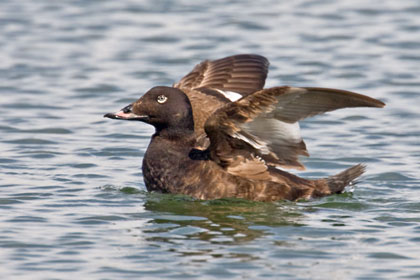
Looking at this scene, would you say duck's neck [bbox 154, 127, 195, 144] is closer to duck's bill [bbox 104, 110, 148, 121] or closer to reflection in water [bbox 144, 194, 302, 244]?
duck's bill [bbox 104, 110, 148, 121]

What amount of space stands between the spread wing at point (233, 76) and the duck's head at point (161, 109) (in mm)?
1446

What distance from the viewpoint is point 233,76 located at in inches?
402

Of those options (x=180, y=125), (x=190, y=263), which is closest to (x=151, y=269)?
(x=190, y=263)

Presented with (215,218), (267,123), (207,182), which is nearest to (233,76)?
(207,182)

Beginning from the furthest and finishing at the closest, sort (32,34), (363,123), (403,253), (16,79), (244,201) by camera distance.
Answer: (32,34)
(16,79)
(363,123)
(244,201)
(403,253)

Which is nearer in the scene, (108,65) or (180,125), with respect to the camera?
(180,125)

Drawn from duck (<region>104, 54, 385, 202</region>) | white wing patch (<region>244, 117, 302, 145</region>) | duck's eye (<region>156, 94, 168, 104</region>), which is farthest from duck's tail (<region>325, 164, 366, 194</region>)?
duck's eye (<region>156, 94, 168, 104</region>)

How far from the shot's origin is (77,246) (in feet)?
23.4

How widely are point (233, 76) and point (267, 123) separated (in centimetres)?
228

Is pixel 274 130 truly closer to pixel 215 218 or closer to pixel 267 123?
pixel 267 123

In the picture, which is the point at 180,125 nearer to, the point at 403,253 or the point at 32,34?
the point at 403,253

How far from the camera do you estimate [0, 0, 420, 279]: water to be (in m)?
6.90

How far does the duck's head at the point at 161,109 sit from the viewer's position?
853 cm

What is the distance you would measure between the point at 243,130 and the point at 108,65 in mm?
6401
